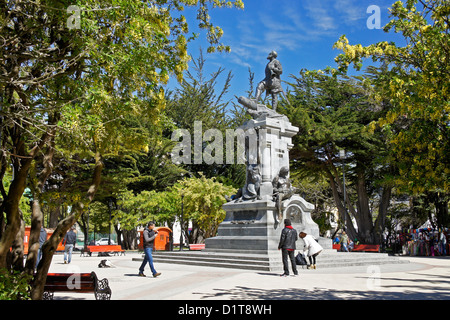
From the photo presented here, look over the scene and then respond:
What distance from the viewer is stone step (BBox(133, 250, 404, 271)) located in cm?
1355

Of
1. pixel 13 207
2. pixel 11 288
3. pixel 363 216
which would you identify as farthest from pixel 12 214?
pixel 363 216

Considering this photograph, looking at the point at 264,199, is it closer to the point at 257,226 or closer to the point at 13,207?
the point at 257,226

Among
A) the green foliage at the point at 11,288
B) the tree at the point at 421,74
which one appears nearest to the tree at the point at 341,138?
the tree at the point at 421,74

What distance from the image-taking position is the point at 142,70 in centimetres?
785

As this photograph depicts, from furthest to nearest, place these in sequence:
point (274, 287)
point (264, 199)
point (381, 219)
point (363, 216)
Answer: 1. point (363, 216)
2. point (381, 219)
3. point (264, 199)
4. point (274, 287)

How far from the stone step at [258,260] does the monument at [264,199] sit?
1.08 m

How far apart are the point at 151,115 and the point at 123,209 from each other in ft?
92.6

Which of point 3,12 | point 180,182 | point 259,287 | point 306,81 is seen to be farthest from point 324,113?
point 3,12

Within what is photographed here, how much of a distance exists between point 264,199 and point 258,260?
3.79 meters

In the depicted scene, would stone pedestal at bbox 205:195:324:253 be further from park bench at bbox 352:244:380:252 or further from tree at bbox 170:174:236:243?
tree at bbox 170:174:236:243

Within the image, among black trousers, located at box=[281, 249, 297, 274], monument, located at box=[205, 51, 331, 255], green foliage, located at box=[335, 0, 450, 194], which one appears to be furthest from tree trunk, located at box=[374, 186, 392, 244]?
black trousers, located at box=[281, 249, 297, 274]

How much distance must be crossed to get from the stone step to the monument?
3.55 ft

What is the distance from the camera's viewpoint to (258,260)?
1388 centimetres

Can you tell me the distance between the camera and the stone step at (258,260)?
533 inches
